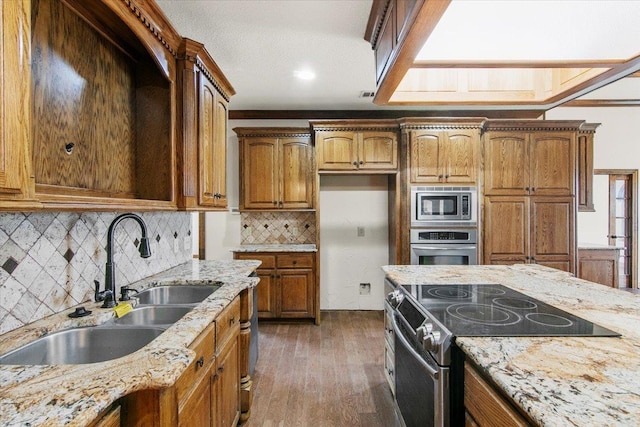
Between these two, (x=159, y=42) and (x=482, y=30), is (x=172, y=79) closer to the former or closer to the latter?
(x=159, y=42)

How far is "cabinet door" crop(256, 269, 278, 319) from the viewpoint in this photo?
12.5ft

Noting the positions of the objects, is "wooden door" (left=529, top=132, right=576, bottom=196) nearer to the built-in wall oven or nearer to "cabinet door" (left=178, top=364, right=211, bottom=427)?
the built-in wall oven

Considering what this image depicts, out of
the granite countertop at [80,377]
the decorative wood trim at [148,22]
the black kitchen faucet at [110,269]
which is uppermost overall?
the decorative wood trim at [148,22]

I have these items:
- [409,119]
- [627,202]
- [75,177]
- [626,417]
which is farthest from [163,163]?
[627,202]

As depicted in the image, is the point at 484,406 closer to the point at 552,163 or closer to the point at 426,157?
the point at 426,157

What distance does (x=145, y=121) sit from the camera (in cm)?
203

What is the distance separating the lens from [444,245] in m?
3.60

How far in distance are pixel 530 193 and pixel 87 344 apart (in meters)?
4.17

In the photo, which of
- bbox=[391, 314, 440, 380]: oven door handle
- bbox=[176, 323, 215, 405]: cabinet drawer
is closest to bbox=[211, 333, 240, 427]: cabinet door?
bbox=[176, 323, 215, 405]: cabinet drawer

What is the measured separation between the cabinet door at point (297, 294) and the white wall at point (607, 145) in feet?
13.2

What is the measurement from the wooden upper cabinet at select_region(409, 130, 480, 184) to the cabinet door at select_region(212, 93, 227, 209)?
81.4 inches

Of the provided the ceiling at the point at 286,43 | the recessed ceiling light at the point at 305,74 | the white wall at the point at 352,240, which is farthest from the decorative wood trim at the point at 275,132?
the recessed ceiling light at the point at 305,74

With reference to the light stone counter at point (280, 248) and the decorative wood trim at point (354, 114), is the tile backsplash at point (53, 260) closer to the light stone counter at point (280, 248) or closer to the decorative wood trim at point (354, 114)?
the light stone counter at point (280, 248)

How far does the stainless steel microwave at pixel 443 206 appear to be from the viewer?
362 centimetres
